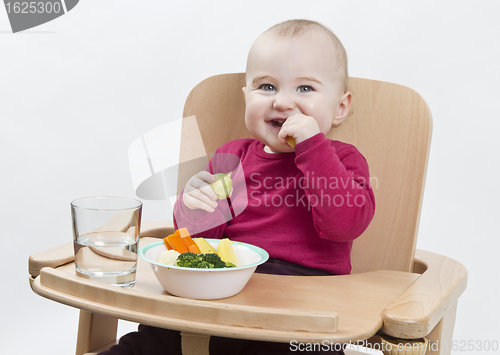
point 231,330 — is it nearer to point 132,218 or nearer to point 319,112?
point 132,218

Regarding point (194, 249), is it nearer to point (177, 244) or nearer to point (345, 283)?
point (177, 244)

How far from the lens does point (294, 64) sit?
46.3 inches

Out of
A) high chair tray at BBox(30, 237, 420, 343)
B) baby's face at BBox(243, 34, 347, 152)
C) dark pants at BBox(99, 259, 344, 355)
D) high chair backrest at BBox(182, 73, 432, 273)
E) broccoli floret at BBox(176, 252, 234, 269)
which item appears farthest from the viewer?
high chair backrest at BBox(182, 73, 432, 273)

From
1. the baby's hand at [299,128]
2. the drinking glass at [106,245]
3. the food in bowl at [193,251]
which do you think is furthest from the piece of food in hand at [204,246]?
the baby's hand at [299,128]

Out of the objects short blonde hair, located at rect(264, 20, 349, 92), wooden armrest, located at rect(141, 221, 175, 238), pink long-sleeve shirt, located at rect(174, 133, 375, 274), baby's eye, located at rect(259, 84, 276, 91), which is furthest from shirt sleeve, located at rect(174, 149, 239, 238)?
short blonde hair, located at rect(264, 20, 349, 92)

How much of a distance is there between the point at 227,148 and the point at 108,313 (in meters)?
0.62

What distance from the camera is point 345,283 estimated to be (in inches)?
41.7

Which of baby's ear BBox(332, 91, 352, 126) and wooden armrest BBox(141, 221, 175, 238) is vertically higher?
baby's ear BBox(332, 91, 352, 126)

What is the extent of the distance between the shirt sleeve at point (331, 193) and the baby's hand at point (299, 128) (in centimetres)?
2

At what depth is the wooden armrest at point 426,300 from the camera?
0.87m

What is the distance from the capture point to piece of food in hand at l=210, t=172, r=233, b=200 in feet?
3.96

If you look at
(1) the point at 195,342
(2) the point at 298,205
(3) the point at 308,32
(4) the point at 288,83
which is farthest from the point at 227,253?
(3) the point at 308,32

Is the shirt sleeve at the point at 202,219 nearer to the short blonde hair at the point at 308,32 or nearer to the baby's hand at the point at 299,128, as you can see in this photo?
the baby's hand at the point at 299,128

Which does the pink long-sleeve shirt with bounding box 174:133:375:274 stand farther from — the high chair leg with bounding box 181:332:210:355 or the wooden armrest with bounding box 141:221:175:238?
the high chair leg with bounding box 181:332:210:355
